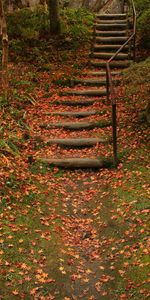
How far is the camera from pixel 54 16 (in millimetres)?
16250

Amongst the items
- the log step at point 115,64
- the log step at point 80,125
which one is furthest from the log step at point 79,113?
the log step at point 115,64

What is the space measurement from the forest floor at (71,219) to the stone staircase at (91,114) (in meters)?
0.21

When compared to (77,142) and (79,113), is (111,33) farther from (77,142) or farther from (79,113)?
(77,142)

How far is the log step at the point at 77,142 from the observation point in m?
10.6

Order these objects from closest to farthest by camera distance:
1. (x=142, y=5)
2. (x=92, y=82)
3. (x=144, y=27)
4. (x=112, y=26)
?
(x=92, y=82), (x=144, y=27), (x=112, y=26), (x=142, y=5)

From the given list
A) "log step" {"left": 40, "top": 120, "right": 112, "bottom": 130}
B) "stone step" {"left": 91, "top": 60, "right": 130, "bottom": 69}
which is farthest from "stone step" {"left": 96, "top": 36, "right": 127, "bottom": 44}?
"log step" {"left": 40, "top": 120, "right": 112, "bottom": 130}

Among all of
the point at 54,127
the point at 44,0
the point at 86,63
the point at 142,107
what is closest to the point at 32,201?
the point at 54,127

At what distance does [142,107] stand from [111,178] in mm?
3037

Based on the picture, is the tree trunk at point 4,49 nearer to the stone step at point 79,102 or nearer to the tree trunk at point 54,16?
the stone step at point 79,102

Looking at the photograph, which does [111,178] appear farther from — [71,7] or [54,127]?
[71,7]

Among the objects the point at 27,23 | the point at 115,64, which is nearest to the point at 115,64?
the point at 115,64

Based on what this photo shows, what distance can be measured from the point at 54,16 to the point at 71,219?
10693mm

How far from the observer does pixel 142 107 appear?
1127 cm

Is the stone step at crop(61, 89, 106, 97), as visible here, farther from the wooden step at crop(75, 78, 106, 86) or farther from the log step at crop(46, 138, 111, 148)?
the log step at crop(46, 138, 111, 148)
